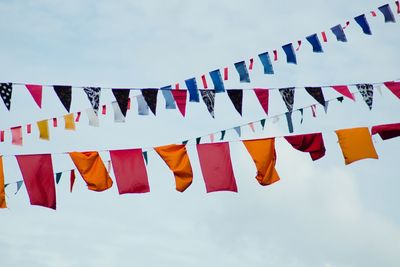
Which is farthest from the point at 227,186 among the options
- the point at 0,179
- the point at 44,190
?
the point at 0,179

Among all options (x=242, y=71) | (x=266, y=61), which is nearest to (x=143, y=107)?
(x=242, y=71)

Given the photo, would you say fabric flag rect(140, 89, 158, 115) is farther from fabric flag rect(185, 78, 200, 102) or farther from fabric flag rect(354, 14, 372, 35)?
fabric flag rect(354, 14, 372, 35)

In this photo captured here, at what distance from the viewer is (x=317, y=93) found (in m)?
12.0

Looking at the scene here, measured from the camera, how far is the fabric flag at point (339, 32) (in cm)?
1279

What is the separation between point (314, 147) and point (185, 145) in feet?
8.69

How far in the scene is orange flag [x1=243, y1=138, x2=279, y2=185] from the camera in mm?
11828

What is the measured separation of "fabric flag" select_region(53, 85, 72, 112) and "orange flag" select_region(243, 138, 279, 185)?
3.51 metres

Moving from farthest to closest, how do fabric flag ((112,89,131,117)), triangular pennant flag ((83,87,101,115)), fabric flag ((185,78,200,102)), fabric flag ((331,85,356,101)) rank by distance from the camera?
fabric flag ((331,85,356,101))
fabric flag ((185,78,200,102))
fabric flag ((112,89,131,117))
triangular pennant flag ((83,87,101,115))

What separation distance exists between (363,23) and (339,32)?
58 centimetres

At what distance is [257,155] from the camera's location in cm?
1184

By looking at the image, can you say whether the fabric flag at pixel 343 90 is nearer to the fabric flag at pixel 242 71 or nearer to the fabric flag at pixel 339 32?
the fabric flag at pixel 339 32

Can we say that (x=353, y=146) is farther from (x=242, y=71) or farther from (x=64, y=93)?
(x=64, y=93)

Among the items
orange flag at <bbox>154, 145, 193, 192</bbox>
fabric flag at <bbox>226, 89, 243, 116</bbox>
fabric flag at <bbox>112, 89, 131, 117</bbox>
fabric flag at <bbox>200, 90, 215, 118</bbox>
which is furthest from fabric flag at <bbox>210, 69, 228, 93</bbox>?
fabric flag at <bbox>112, 89, 131, 117</bbox>

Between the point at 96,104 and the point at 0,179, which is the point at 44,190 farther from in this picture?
the point at 96,104
